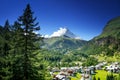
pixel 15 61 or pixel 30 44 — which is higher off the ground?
pixel 30 44

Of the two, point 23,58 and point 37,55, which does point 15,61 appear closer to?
point 23,58

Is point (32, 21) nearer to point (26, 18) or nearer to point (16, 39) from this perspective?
point (26, 18)

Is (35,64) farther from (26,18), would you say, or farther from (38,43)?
(26,18)

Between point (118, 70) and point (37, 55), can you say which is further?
point (118, 70)

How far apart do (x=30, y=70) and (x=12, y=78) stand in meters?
3.06

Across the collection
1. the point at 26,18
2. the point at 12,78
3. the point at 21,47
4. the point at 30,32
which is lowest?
the point at 12,78

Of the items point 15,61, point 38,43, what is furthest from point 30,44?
point 15,61

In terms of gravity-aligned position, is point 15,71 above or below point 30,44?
below

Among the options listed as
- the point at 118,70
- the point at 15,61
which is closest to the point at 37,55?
the point at 15,61

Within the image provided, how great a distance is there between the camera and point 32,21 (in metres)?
32.3

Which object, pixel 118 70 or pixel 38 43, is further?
pixel 118 70

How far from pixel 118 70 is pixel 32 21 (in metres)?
172

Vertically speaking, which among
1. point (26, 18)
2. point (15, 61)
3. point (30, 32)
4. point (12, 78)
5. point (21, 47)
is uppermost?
point (26, 18)

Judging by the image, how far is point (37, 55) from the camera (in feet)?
104
